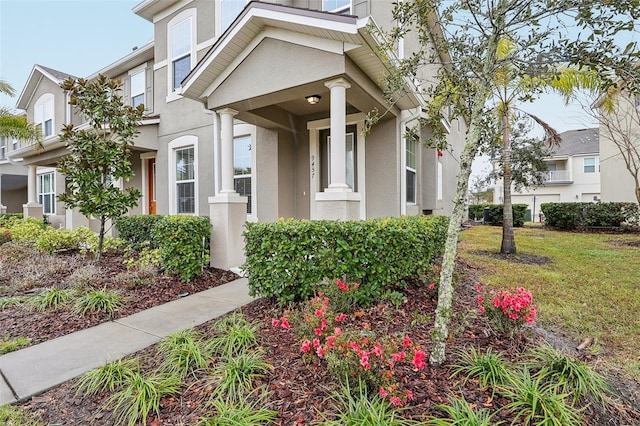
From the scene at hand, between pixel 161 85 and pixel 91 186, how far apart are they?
510 centimetres

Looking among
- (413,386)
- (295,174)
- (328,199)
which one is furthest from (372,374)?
(295,174)

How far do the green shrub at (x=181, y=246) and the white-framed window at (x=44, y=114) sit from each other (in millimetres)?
13331

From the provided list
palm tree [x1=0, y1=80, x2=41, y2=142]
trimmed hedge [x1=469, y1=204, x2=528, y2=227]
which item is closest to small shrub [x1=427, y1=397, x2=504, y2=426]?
palm tree [x1=0, y1=80, x2=41, y2=142]

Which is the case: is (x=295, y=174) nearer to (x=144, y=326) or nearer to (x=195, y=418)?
(x=144, y=326)

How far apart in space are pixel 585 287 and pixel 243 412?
5.78 m

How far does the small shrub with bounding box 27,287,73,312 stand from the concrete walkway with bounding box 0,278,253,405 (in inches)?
43.9

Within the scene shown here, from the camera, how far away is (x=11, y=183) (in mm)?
20797

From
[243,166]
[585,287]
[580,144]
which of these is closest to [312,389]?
[585,287]

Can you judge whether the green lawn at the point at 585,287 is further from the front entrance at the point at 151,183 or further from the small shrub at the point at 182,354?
the front entrance at the point at 151,183

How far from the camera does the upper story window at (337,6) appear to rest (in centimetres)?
712

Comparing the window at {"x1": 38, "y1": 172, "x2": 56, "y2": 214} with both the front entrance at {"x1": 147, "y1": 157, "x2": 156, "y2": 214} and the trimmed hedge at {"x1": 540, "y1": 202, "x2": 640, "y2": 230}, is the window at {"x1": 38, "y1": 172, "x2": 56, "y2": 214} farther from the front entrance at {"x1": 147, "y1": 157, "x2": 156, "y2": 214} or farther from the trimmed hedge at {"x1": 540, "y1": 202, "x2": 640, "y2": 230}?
the trimmed hedge at {"x1": 540, "y1": 202, "x2": 640, "y2": 230}

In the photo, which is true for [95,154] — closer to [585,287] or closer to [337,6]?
[337,6]

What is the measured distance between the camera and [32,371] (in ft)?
9.87

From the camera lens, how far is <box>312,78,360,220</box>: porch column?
503cm
